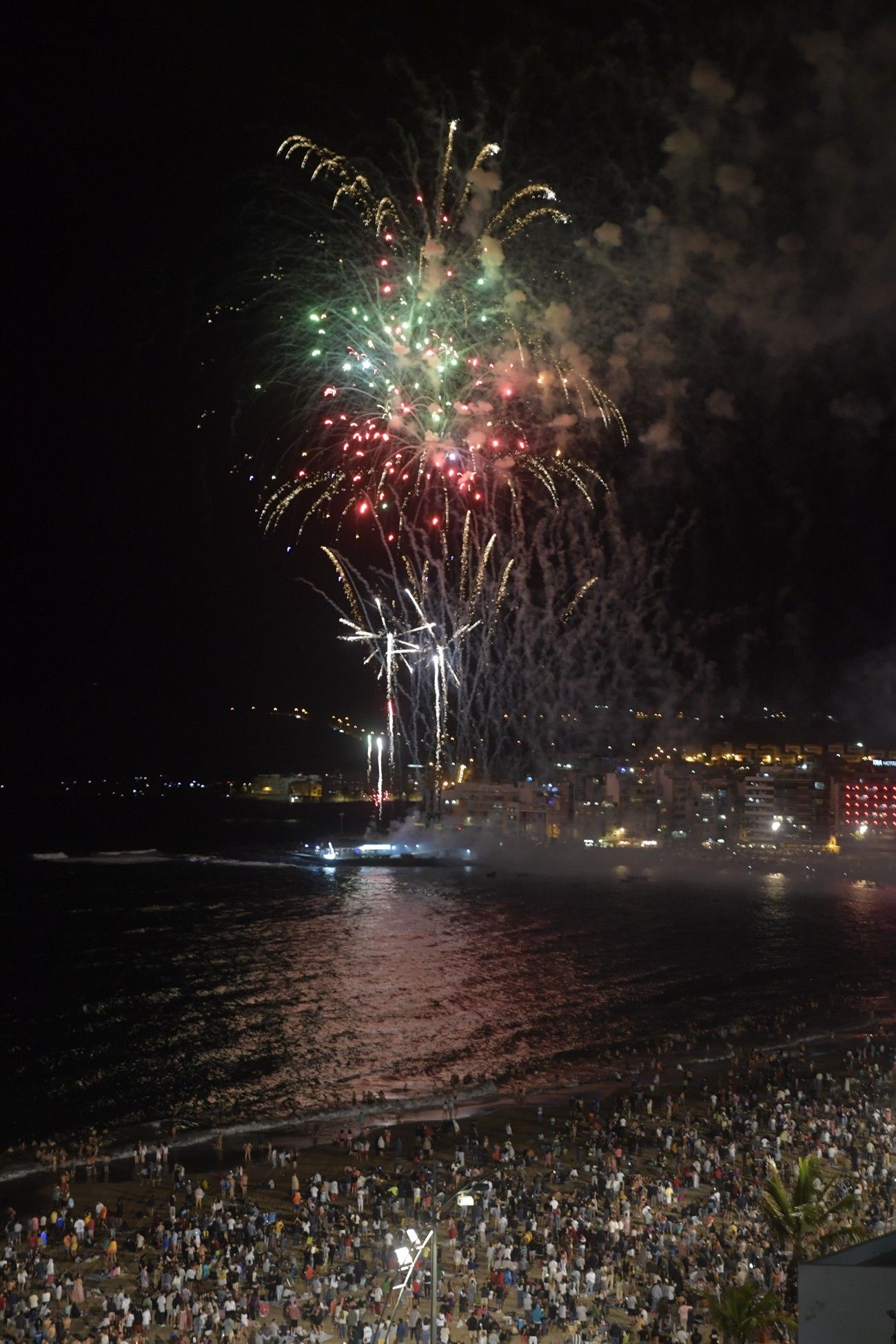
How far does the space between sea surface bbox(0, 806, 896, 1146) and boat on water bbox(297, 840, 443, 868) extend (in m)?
11.0

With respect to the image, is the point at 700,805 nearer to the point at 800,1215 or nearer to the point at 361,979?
the point at 361,979

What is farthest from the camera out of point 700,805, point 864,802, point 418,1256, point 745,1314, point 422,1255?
point 700,805

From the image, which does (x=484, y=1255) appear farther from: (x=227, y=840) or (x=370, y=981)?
(x=227, y=840)

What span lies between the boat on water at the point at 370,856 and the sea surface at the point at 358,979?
11.0 meters

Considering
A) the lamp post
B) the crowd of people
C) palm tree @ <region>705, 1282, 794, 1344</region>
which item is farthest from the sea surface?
palm tree @ <region>705, 1282, 794, 1344</region>

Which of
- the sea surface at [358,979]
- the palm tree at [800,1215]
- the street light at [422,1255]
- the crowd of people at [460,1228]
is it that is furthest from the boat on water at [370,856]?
the palm tree at [800,1215]

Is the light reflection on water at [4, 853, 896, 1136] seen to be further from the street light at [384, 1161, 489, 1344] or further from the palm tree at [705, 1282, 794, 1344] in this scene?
the palm tree at [705, 1282, 794, 1344]

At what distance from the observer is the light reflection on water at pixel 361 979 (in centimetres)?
3123

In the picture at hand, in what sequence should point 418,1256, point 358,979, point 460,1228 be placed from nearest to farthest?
point 418,1256, point 460,1228, point 358,979

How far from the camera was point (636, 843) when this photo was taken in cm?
11769

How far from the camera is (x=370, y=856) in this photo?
97.5m

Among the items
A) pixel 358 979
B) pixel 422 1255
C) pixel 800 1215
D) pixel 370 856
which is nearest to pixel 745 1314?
pixel 800 1215

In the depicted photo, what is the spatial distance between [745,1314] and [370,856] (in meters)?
85.5

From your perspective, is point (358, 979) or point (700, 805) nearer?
point (358, 979)
